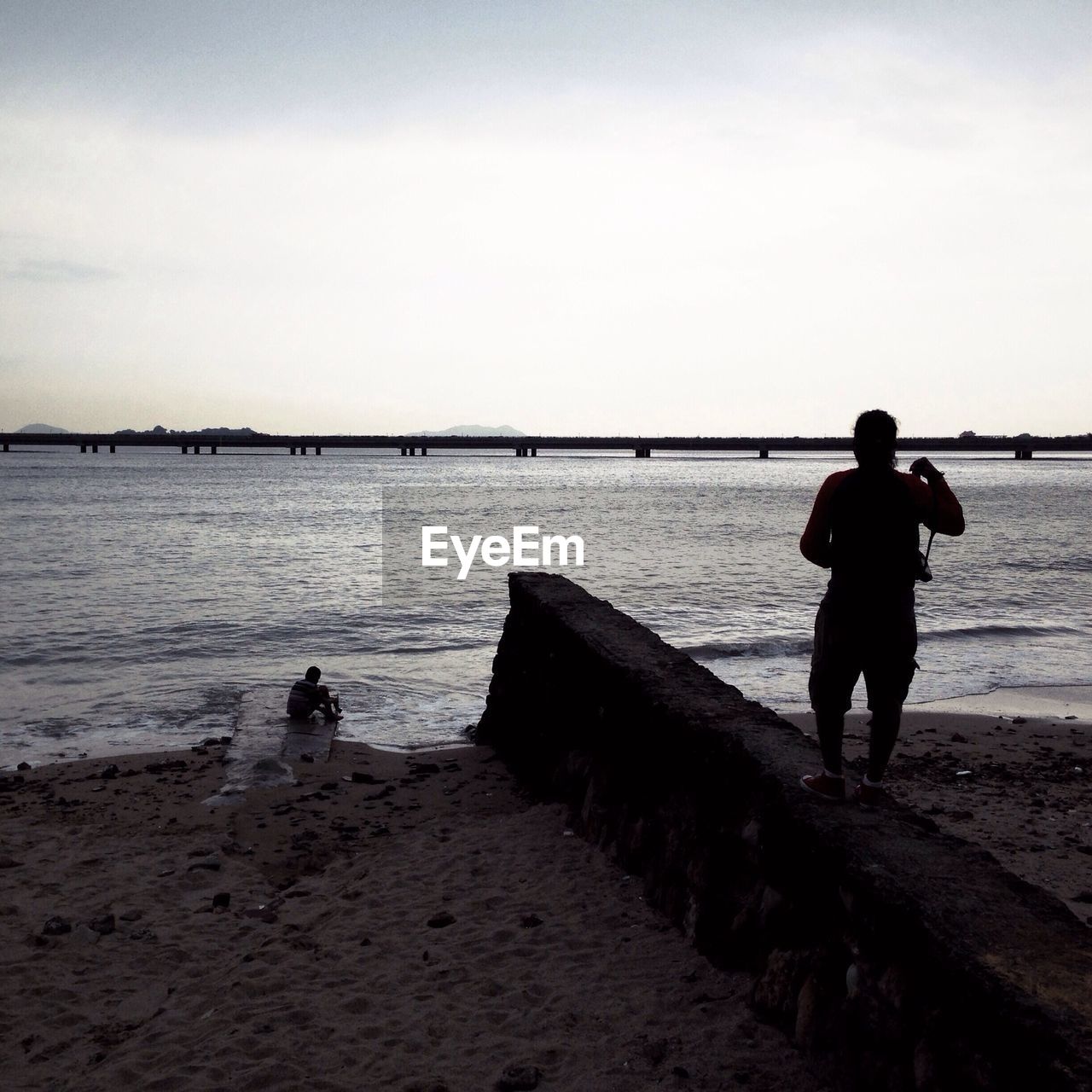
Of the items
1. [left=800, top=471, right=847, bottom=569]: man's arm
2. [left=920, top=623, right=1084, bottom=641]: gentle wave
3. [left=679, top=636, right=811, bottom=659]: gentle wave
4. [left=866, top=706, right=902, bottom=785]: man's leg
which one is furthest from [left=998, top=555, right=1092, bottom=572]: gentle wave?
[left=800, top=471, right=847, bottom=569]: man's arm

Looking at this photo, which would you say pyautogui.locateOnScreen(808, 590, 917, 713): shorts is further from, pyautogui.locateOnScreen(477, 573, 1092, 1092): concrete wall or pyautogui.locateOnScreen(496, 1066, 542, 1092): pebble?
pyautogui.locateOnScreen(496, 1066, 542, 1092): pebble

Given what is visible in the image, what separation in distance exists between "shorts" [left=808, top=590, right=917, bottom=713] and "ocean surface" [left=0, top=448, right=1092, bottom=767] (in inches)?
230

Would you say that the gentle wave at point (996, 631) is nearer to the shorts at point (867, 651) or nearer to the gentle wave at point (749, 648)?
the gentle wave at point (749, 648)

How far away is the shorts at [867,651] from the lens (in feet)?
14.1

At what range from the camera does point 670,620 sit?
1708 cm

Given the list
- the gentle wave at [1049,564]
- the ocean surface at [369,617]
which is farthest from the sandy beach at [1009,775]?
the gentle wave at [1049,564]

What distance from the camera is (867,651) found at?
4324 mm

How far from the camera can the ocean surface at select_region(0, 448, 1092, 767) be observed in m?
11.1

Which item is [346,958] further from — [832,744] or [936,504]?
[936,504]

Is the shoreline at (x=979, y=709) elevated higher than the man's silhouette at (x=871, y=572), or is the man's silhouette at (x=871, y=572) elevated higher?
the man's silhouette at (x=871, y=572)

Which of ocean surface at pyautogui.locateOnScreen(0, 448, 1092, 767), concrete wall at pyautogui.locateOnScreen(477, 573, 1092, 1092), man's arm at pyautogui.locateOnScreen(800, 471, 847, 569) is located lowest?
ocean surface at pyautogui.locateOnScreen(0, 448, 1092, 767)

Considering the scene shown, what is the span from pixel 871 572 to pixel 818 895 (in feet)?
4.61

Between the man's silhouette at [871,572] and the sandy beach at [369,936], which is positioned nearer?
the sandy beach at [369,936]

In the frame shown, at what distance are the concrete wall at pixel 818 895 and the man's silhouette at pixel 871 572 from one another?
0.31m
